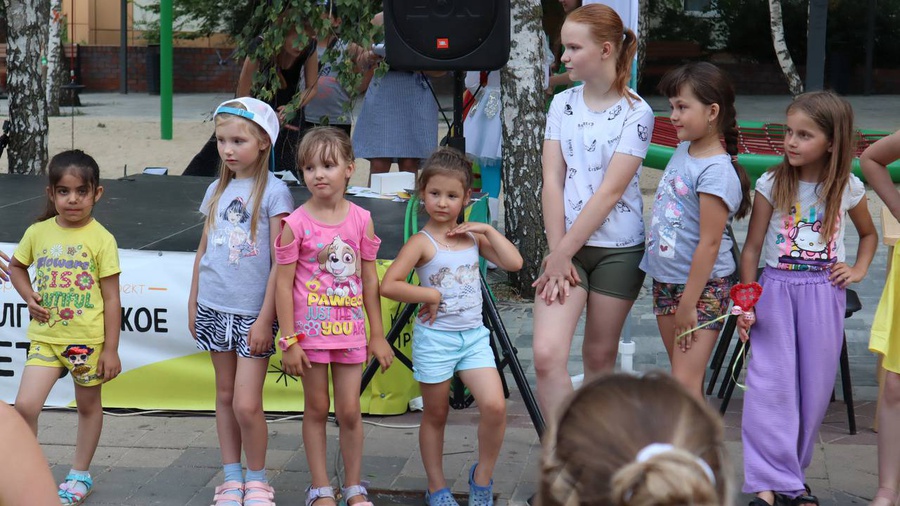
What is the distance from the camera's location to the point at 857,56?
22.9m

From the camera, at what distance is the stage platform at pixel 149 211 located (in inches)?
206

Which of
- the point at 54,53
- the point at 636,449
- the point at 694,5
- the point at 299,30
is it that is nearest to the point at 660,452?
the point at 636,449

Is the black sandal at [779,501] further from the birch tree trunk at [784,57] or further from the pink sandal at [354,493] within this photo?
the birch tree trunk at [784,57]

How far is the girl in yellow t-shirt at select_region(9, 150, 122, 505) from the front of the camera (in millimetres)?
3934

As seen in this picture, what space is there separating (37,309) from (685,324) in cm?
223

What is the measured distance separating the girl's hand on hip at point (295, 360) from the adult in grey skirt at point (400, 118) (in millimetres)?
3591

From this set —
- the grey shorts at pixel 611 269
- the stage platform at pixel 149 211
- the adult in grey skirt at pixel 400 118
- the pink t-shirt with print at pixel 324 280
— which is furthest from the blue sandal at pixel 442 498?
the adult in grey skirt at pixel 400 118

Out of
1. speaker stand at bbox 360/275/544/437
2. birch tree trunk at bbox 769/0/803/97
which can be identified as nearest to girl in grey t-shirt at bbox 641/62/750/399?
speaker stand at bbox 360/275/544/437

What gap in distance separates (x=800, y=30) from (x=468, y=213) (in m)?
19.4

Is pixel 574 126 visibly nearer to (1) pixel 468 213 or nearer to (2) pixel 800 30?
(1) pixel 468 213

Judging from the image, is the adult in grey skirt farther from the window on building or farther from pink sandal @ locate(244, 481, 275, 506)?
the window on building

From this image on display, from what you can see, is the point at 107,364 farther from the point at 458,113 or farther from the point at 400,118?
the point at 400,118

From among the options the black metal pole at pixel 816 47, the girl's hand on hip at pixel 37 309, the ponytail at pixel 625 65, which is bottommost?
the girl's hand on hip at pixel 37 309

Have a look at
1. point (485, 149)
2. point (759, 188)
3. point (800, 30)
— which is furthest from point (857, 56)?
point (759, 188)
